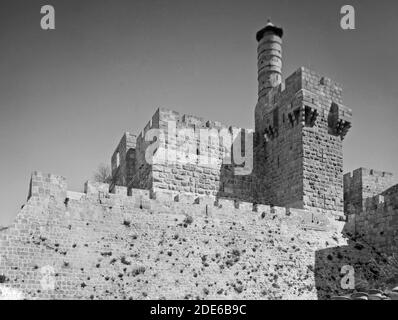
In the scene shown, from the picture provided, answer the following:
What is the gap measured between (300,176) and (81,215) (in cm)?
839

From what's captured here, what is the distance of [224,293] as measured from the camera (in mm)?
12758

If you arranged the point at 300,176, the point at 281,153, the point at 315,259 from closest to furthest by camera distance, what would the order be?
the point at 315,259 → the point at 300,176 → the point at 281,153

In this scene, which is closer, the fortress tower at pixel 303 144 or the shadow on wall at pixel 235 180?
the fortress tower at pixel 303 144

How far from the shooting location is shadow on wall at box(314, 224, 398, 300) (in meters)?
14.4

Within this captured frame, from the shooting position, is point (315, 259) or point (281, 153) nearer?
point (315, 259)

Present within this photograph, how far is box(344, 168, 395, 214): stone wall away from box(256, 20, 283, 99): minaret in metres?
6.06

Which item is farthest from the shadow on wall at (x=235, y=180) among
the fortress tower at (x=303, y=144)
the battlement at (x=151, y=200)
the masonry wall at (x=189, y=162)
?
the battlement at (x=151, y=200)

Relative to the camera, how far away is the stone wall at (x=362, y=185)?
22.8 metres

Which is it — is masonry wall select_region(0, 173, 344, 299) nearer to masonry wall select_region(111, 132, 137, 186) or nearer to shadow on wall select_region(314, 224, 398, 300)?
shadow on wall select_region(314, 224, 398, 300)

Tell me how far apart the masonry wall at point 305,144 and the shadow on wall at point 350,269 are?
83.8 inches

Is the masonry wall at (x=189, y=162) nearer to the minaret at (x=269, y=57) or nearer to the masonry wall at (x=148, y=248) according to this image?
the masonry wall at (x=148, y=248)
